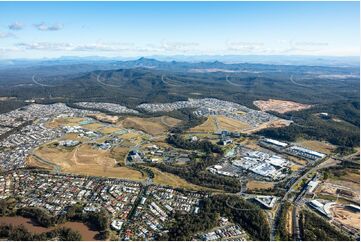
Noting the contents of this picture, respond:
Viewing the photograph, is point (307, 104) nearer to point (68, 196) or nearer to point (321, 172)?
point (321, 172)

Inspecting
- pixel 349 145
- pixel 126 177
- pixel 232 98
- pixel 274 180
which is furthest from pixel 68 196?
pixel 232 98

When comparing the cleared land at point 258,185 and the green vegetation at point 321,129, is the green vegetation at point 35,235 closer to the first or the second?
the cleared land at point 258,185

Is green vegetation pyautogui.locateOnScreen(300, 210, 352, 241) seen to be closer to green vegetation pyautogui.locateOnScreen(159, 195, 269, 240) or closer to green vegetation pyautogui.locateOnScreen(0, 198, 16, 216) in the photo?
green vegetation pyautogui.locateOnScreen(159, 195, 269, 240)

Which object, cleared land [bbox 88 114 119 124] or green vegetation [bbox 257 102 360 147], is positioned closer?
green vegetation [bbox 257 102 360 147]

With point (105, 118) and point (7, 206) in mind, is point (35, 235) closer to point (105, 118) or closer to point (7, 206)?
point (7, 206)

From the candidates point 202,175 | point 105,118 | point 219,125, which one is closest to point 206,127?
point 219,125

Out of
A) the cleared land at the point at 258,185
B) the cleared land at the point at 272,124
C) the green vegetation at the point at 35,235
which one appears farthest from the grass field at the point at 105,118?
the green vegetation at the point at 35,235

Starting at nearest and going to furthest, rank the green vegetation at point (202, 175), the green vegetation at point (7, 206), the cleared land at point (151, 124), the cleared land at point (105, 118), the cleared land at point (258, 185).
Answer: the green vegetation at point (7, 206), the cleared land at point (258, 185), the green vegetation at point (202, 175), the cleared land at point (151, 124), the cleared land at point (105, 118)

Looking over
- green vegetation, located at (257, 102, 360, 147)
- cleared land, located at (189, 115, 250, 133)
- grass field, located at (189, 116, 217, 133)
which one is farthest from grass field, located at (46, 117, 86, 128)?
green vegetation, located at (257, 102, 360, 147)
